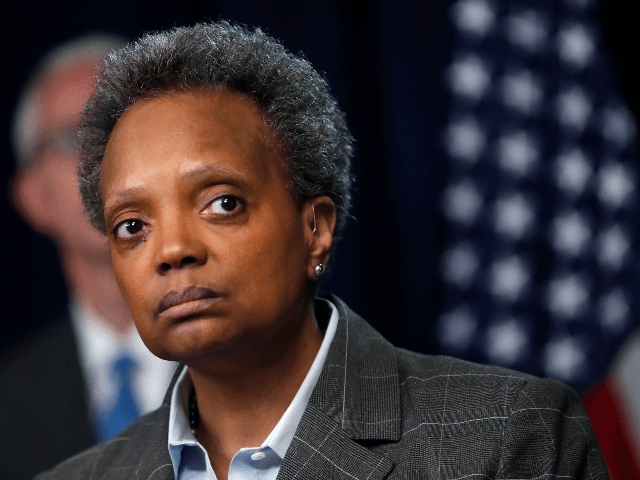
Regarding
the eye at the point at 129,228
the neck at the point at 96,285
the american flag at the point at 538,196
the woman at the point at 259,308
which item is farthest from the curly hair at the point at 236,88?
the american flag at the point at 538,196

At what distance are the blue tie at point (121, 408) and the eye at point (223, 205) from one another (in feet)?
6.61

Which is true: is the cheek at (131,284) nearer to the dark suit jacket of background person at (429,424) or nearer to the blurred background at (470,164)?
the dark suit jacket of background person at (429,424)

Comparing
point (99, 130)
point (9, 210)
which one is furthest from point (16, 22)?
point (99, 130)

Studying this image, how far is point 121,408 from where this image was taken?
3.32 metres

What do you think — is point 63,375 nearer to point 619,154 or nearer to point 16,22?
point 16,22

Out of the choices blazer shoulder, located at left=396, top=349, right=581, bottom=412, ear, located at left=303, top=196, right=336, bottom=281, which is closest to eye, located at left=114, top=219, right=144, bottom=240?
ear, located at left=303, top=196, right=336, bottom=281

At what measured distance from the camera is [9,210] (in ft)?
10.8

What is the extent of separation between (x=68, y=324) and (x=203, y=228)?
2078 mm

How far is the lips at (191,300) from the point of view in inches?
58.3

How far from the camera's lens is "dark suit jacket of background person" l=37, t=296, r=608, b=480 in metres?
1.50

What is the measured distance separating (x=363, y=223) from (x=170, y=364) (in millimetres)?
1096

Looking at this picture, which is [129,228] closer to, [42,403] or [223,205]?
[223,205]

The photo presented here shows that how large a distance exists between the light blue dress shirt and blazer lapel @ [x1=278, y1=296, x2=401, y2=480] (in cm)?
5

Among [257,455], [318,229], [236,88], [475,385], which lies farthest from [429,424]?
[236,88]
